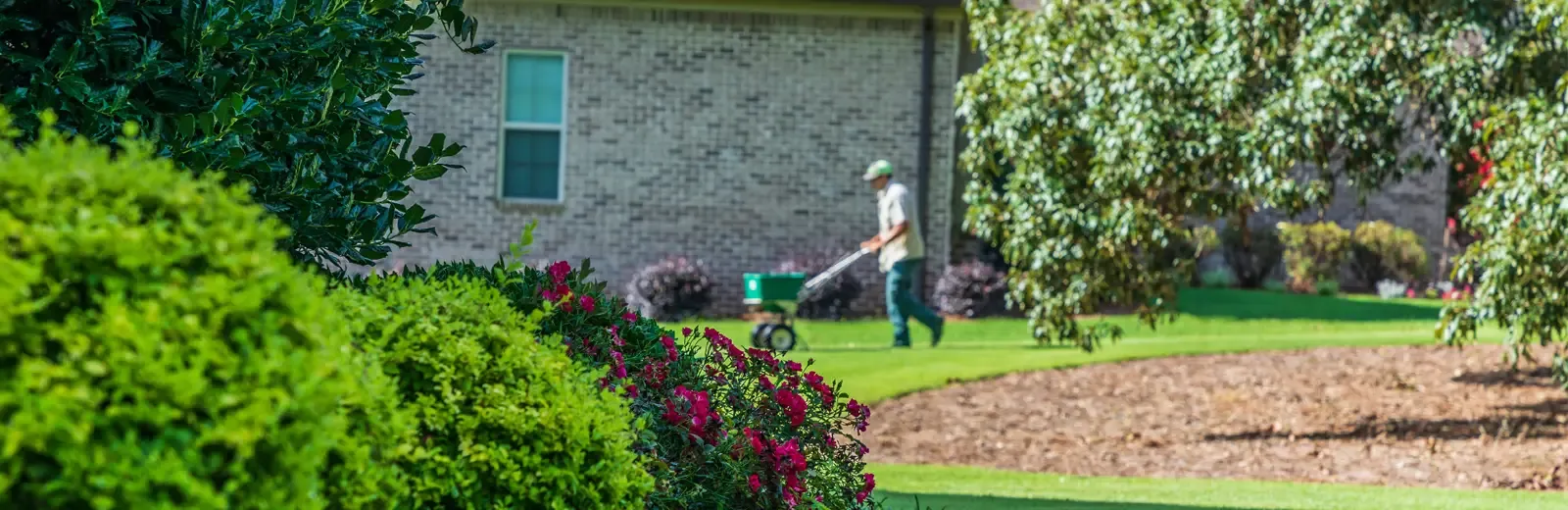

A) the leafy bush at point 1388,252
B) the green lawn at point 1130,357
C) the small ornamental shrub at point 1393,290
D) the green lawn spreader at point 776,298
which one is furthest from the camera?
the leafy bush at point 1388,252

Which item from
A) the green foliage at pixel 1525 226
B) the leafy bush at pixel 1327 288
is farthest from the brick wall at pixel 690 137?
the green foliage at pixel 1525 226

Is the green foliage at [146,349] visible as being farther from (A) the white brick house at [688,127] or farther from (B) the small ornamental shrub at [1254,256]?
(B) the small ornamental shrub at [1254,256]

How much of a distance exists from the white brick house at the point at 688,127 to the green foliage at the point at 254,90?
48.2ft

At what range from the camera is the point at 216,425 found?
238cm

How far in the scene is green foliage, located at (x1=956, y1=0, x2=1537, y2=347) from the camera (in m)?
10.3

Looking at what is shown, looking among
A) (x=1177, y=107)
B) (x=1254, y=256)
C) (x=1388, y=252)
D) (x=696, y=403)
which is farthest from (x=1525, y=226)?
(x=1388, y=252)

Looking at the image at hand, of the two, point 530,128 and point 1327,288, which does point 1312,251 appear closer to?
point 1327,288

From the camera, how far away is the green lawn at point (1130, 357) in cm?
898

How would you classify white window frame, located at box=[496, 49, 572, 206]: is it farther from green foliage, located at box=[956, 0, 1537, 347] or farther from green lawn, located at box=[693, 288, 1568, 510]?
green foliage, located at box=[956, 0, 1537, 347]

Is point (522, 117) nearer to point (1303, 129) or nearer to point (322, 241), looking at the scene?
point (1303, 129)

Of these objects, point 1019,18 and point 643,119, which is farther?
point 643,119

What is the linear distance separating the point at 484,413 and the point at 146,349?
3.82 ft

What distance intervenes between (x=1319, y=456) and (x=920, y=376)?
3.44 metres

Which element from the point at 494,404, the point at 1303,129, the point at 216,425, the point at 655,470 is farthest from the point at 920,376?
the point at 216,425
